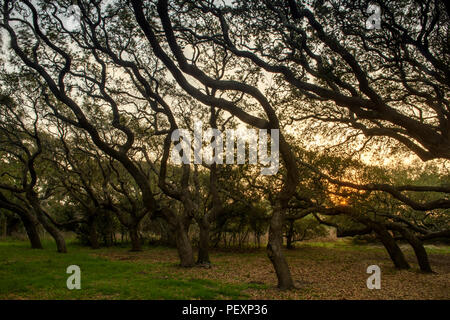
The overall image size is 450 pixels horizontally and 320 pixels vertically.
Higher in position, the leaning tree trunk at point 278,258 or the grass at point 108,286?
the leaning tree trunk at point 278,258

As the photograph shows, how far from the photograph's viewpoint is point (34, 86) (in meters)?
18.5

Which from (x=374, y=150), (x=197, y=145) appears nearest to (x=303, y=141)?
(x=374, y=150)

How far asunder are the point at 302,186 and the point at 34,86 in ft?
51.7

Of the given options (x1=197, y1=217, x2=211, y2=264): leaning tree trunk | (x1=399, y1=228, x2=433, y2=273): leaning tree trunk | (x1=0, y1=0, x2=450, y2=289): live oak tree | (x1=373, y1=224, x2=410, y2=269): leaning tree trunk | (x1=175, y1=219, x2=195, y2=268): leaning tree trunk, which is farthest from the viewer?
(x1=197, y1=217, x2=211, y2=264): leaning tree trunk

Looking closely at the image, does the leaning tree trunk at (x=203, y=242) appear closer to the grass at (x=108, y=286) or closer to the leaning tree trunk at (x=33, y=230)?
the grass at (x=108, y=286)

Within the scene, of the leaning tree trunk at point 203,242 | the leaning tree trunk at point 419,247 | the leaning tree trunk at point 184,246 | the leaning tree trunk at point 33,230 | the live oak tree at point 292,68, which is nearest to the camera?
the live oak tree at point 292,68

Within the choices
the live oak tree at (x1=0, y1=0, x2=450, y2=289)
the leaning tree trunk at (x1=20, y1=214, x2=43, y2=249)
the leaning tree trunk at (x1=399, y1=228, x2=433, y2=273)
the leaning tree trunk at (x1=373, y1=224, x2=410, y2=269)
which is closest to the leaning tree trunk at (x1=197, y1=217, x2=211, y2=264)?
the live oak tree at (x1=0, y1=0, x2=450, y2=289)

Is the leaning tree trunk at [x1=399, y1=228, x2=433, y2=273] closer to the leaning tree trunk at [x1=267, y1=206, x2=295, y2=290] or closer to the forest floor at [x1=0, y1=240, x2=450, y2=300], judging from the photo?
the forest floor at [x1=0, y1=240, x2=450, y2=300]

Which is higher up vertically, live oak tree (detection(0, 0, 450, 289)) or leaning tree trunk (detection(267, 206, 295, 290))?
live oak tree (detection(0, 0, 450, 289))

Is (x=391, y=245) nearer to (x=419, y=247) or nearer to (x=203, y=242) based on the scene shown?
(x=419, y=247)

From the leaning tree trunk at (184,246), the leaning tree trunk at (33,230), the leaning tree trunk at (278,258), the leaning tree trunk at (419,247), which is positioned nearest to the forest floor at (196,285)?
the leaning tree trunk at (278,258)

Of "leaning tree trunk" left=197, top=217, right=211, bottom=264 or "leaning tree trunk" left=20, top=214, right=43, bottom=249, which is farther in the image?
"leaning tree trunk" left=20, top=214, right=43, bottom=249

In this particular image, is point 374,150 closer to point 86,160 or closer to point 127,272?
point 127,272

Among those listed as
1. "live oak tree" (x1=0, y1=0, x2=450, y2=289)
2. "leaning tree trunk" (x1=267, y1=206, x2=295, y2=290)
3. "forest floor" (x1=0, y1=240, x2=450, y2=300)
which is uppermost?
A: "live oak tree" (x1=0, y1=0, x2=450, y2=289)
